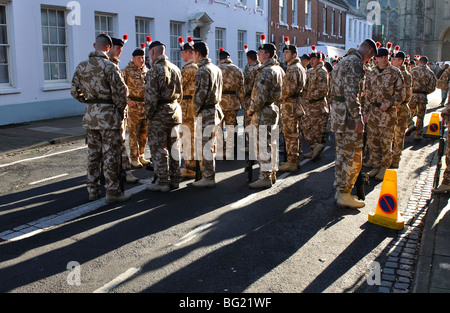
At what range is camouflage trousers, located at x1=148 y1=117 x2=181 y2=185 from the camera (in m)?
6.84

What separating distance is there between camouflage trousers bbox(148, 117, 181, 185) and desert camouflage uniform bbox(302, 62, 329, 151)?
3699 mm

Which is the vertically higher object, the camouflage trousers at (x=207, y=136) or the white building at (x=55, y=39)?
the white building at (x=55, y=39)

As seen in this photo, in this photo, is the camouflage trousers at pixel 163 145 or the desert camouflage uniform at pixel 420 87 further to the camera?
the desert camouflage uniform at pixel 420 87

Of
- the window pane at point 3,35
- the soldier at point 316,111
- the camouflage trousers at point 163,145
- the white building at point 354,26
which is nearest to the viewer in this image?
the camouflage trousers at point 163,145

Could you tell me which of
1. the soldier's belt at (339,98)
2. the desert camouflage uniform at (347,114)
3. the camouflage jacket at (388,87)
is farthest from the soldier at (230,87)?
the soldier's belt at (339,98)

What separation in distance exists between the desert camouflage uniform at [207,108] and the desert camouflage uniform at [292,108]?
1.64 metres

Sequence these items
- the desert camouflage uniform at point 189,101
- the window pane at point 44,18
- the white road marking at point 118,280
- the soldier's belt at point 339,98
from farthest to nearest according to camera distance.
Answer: the window pane at point 44,18 → the desert camouflage uniform at point 189,101 → the soldier's belt at point 339,98 → the white road marking at point 118,280

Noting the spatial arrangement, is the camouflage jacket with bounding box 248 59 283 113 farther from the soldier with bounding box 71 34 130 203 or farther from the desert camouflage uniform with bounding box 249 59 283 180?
the soldier with bounding box 71 34 130 203

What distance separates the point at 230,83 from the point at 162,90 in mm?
2909

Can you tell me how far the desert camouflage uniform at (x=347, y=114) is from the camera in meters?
6.02

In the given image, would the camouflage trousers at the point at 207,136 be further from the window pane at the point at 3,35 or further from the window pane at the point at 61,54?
the window pane at the point at 61,54

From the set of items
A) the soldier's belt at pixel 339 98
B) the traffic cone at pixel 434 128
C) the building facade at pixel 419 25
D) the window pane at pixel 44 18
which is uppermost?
the building facade at pixel 419 25

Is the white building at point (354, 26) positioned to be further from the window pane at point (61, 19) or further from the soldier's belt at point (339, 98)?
the soldier's belt at point (339, 98)

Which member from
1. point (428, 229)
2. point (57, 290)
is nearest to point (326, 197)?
point (428, 229)
